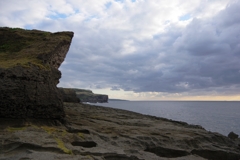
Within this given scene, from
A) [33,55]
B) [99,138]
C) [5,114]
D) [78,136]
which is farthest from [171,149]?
[33,55]

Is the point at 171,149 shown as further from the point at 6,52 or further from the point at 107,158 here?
the point at 6,52

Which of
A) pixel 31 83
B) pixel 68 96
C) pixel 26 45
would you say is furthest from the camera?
pixel 68 96

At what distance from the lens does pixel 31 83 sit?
15422mm

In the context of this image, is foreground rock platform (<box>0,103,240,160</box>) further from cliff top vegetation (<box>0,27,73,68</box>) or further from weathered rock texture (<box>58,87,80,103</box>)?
weathered rock texture (<box>58,87,80,103</box>)

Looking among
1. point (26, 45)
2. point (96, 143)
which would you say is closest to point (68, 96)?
point (26, 45)

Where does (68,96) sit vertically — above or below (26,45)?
below

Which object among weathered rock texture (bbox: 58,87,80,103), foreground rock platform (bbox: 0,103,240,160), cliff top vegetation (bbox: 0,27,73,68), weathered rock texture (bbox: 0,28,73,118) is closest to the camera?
foreground rock platform (bbox: 0,103,240,160)

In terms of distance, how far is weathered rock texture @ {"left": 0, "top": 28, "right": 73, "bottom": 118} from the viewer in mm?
14492

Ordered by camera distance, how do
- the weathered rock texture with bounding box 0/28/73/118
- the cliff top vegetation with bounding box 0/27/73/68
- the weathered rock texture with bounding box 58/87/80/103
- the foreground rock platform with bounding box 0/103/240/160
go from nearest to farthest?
the foreground rock platform with bounding box 0/103/240/160
the weathered rock texture with bounding box 0/28/73/118
the cliff top vegetation with bounding box 0/27/73/68
the weathered rock texture with bounding box 58/87/80/103

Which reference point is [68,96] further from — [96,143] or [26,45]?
[96,143]

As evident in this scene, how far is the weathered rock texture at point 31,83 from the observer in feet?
47.5

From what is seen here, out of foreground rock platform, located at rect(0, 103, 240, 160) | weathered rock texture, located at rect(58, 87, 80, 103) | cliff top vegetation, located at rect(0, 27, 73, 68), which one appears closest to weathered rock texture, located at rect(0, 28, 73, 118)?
cliff top vegetation, located at rect(0, 27, 73, 68)

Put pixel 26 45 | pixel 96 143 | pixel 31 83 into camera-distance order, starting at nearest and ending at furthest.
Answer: pixel 96 143, pixel 31 83, pixel 26 45

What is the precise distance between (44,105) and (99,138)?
14.0ft
